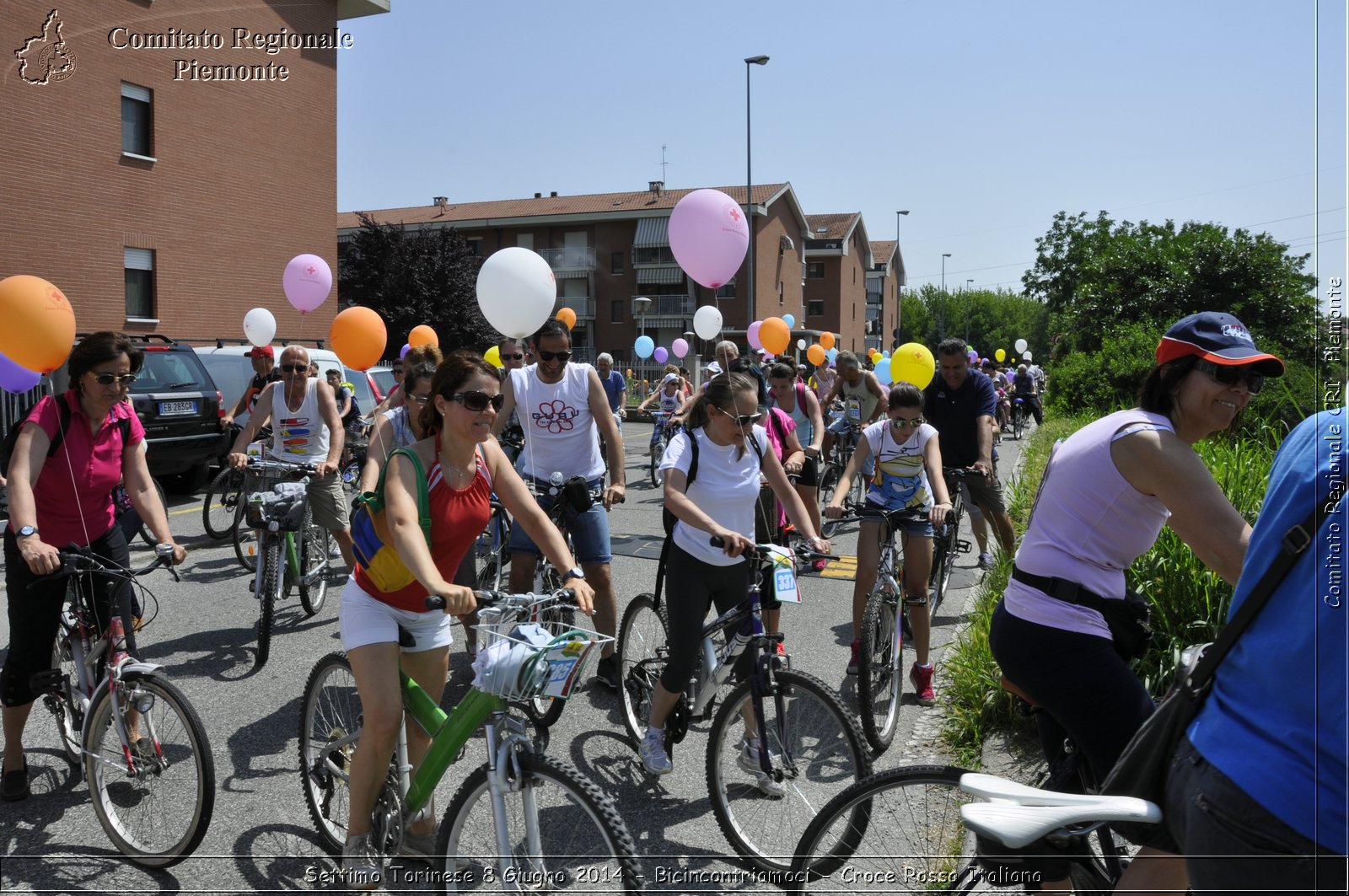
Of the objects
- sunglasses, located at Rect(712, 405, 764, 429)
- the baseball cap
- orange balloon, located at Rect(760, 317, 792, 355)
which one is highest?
orange balloon, located at Rect(760, 317, 792, 355)

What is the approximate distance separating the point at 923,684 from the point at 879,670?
26.0 inches

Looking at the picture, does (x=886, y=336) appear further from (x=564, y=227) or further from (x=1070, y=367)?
(x=1070, y=367)

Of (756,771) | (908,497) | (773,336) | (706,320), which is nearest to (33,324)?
(756,771)

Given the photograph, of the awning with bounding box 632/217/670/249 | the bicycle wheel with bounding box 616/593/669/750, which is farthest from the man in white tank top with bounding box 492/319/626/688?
the awning with bounding box 632/217/670/249

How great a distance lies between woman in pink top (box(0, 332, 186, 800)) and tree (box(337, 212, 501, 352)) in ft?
115

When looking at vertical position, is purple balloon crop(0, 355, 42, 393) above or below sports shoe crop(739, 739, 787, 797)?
above

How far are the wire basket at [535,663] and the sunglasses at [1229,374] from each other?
1.67 metres

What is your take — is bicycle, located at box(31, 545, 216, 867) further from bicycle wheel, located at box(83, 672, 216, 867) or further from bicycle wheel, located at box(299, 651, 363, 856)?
bicycle wheel, located at box(299, 651, 363, 856)

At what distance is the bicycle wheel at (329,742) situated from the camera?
3564mm

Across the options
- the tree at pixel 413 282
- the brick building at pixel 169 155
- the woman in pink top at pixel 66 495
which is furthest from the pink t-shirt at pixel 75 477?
the tree at pixel 413 282

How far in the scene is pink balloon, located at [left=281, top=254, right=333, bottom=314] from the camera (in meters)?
13.8

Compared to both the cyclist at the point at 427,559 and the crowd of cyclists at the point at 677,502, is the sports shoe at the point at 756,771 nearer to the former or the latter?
the crowd of cyclists at the point at 677,502

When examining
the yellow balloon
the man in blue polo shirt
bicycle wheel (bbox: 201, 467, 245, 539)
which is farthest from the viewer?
bicycle wheel (bbox: 201, 467, 245, 539)

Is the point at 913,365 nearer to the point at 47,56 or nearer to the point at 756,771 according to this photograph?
the point at 756,771
